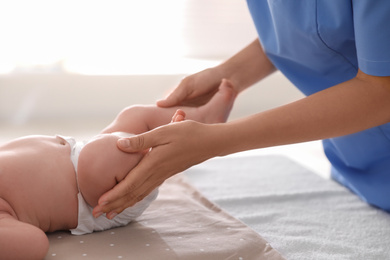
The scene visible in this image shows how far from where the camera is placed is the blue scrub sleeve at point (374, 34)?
101 centimetres

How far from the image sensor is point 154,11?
3.05 m

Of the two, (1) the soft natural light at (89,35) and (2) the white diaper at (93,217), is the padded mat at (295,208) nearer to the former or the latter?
(2) the white diaper at (93,217)

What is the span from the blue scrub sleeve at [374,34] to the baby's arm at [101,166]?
1.78ft

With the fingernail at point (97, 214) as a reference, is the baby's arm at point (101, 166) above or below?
above

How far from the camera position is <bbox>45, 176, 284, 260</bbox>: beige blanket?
1.08m

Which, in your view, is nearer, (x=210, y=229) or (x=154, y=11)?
(x=210, y=229)

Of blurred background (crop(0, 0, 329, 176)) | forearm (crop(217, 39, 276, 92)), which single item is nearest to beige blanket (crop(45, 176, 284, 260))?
forearm (crop(217, 39, 276, 92))

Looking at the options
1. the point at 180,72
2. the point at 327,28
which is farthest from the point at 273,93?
the point at 327,28

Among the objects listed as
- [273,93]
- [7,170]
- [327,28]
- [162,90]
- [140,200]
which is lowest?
[273,93]

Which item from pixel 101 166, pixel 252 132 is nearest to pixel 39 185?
pixel 101 166

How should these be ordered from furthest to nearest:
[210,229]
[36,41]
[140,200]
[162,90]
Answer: [162,90] < [36,41] < [210,229] < [140,200]

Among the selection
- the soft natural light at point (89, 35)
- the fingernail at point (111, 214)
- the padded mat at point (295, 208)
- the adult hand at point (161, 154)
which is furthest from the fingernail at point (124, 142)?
the soft natural light at point (89, 35)

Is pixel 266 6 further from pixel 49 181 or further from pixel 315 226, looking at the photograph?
pixel 49 181

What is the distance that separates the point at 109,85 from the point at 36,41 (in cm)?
49
